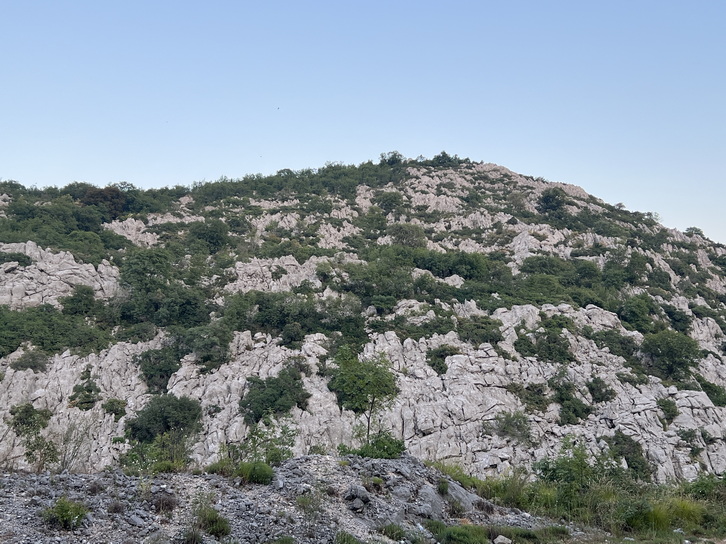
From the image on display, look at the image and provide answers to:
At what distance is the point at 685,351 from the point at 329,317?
81.8 feet

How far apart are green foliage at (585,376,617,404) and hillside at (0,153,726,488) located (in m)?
0.12

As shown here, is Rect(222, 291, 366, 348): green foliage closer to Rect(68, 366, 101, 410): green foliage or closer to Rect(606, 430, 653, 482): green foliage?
Rect(68, 366, 101, 410): green foliage

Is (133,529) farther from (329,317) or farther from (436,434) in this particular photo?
(329,317)

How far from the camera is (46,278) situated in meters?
41.9

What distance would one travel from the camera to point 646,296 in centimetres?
5019

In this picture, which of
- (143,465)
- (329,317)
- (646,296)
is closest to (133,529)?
(143,465)

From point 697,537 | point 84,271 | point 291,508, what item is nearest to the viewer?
point 291,508

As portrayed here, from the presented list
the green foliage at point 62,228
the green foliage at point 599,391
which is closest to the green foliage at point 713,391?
the green foliage at point 599,391

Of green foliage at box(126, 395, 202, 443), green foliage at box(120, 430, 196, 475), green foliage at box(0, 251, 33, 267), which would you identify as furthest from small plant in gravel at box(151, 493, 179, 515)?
Result: green foliage at box(0, 251, 33, 267)

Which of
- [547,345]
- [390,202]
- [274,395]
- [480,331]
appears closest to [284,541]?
[274,395]

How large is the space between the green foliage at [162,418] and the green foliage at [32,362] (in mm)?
7560

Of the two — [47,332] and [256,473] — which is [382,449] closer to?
[256,473]

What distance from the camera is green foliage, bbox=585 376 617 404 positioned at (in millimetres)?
34812

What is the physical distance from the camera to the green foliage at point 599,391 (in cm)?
3481
